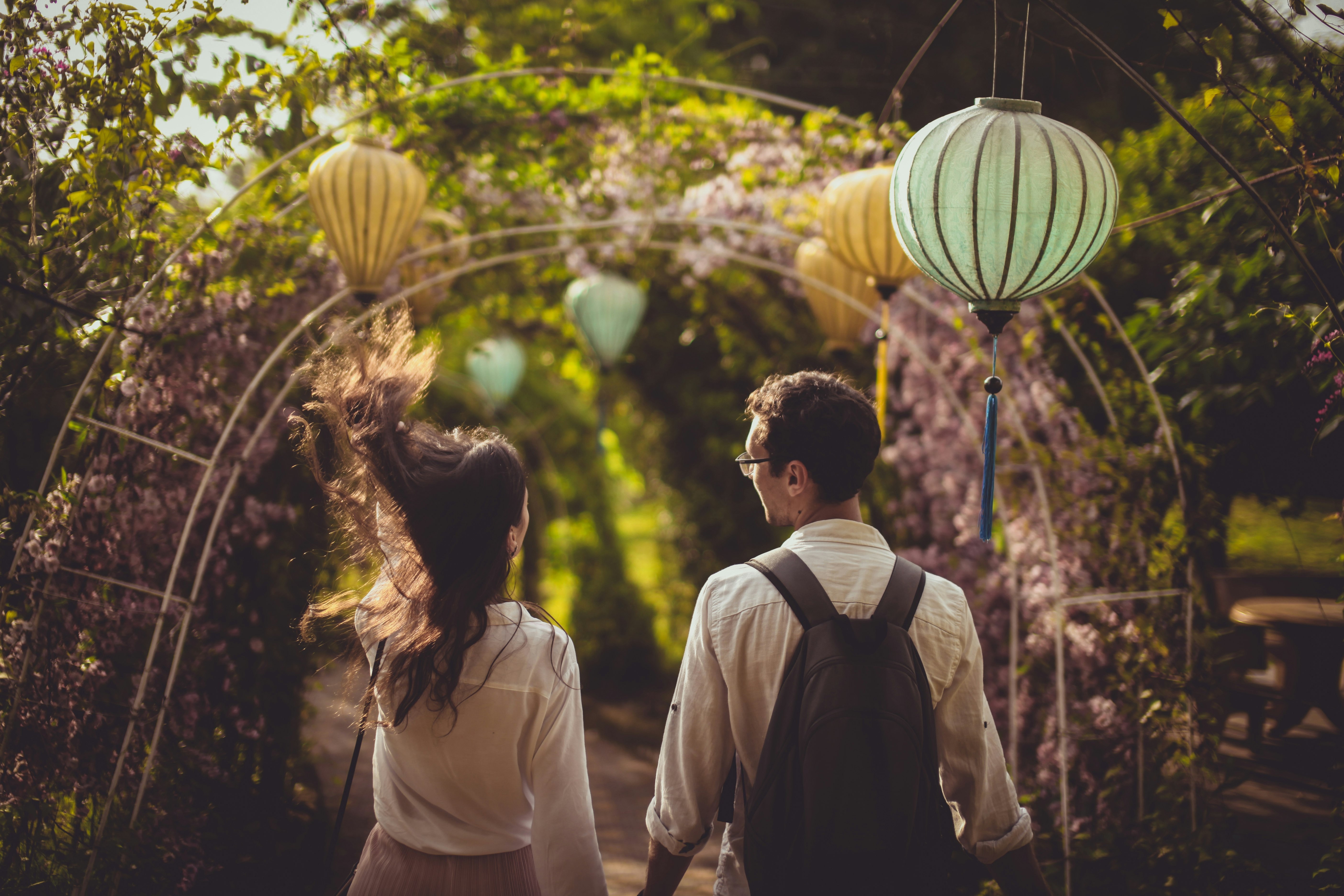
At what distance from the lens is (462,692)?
4.57 ft

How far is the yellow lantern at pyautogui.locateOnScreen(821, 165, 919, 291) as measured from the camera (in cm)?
305

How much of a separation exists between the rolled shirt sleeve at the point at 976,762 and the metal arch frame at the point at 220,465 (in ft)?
4.34

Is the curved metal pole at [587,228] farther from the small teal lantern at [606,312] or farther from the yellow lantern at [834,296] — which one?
the small teal lantern at [606,312]

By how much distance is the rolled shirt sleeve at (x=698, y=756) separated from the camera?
1.47 meters

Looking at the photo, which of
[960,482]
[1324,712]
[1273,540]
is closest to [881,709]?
[960,482]

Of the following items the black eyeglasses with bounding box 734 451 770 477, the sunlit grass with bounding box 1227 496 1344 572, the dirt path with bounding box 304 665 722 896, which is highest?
the black eyeglasses with bounding box 734 451 770 477

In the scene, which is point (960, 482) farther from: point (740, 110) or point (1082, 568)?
point (740, 110)

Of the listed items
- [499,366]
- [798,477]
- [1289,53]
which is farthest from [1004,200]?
[499,366]

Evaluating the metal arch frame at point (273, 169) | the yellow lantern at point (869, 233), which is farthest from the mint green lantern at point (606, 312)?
the yellow lantern at point (869, 233)

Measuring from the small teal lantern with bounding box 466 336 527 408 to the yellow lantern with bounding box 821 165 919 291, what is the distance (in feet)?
12.9

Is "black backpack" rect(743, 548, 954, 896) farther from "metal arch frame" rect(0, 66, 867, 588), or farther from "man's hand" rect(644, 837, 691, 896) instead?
"metal arch frame" rect(0, 66, 867, 588)

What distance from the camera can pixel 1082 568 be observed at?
3.42 m

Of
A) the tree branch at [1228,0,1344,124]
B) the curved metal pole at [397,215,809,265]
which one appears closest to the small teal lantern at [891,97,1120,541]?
the tree branch at [1228,0,1344,124]

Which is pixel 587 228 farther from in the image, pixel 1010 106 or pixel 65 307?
pixel 1010 106
